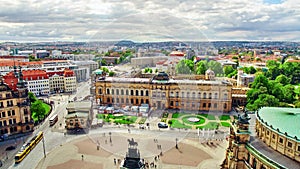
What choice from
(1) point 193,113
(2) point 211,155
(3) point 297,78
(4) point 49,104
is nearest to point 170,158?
(2) point 211,155

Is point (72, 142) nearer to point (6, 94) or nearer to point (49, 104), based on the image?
point (6, 94)

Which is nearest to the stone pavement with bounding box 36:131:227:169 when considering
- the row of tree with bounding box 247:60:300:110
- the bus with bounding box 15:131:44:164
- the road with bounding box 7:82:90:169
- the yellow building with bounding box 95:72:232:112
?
the road with bounding box 7:82:90:169

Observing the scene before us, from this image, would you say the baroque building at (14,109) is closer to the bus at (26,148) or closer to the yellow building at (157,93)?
the bus at (26,148)

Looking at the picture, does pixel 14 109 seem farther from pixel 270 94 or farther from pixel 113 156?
pixel 270 94

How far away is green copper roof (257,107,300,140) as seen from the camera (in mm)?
15494

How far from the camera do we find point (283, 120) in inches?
667

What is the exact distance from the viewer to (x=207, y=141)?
83.6ft

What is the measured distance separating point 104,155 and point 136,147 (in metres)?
11.6

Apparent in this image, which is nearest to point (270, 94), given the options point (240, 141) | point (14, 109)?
point (240, 141)

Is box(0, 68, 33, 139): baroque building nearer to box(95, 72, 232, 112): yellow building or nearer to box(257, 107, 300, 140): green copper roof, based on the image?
box(95, 72, 232, 112): yellow building

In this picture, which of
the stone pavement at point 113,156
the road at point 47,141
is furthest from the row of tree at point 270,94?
the road at point 47,141

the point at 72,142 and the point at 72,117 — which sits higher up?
the point at 72,117

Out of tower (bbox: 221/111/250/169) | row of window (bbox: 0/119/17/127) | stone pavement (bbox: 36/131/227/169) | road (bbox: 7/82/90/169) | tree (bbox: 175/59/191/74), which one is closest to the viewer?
tree (bbox: 175/59/191/74)

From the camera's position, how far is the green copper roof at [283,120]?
610 inches
